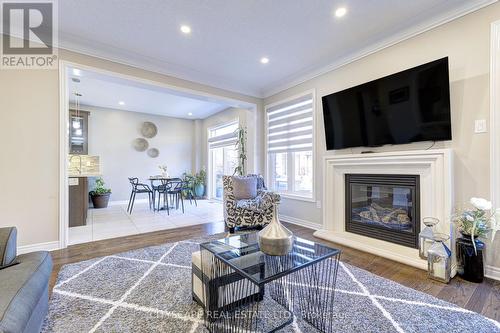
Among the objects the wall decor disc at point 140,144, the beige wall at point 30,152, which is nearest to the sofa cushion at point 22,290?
the beige wall at point 30,152

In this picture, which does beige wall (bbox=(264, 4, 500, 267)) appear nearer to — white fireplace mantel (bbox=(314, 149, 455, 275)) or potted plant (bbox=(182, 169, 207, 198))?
white fireplace mantel (bbox=(314, 149, 455, 275))

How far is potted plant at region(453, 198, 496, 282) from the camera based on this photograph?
6.81ft

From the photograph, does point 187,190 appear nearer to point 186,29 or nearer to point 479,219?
point 186,29

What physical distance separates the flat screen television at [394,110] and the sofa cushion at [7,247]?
3.49m

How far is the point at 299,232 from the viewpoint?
3666 mm

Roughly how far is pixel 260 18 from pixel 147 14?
4.05 ft

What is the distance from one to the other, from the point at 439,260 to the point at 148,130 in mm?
7349

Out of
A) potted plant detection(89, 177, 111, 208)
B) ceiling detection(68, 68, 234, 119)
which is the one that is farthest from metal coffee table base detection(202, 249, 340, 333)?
potted plant detection(89, 177, 111, 208)

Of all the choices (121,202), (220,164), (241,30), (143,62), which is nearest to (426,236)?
(241,30)

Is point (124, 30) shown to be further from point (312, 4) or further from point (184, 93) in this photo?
point (312, 4)

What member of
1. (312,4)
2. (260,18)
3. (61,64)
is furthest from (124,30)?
(312,4)

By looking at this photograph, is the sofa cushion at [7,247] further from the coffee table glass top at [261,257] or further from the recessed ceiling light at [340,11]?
the recessed ceiling light at [340,11]

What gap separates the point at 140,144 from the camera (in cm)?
708

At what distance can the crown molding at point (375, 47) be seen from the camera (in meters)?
2.29
